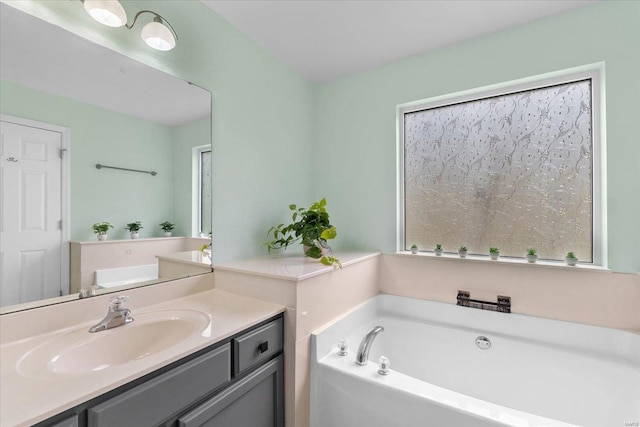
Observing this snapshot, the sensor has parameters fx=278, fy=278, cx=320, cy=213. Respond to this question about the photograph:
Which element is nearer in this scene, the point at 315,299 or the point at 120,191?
the point at 120,191

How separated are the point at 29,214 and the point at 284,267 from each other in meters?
1.08

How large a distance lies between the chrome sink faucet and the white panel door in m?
0.21

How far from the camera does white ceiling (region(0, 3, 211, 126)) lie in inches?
39.1

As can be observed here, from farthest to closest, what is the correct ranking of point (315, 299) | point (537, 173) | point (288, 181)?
point (288, 181)
point (537, 173)
point (315, 299)

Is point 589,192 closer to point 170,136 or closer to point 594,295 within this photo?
point 594,295

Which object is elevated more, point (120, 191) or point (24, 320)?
point (120, 191)

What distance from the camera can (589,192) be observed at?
1659mm

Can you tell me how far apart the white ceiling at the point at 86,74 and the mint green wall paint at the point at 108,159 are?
0.15ft

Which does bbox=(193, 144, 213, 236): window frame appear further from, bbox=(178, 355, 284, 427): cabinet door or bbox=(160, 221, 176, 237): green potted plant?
bbox=(178, 355, 284, 427): cabinet door

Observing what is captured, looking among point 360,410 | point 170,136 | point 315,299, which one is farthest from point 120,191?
point 360,410

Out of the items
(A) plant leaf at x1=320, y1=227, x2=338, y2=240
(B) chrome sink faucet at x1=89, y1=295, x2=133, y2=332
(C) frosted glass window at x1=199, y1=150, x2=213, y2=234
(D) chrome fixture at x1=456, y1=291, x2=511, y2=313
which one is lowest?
(D) chrome fixture at x1=456, y1=291, x2=511, y2=313

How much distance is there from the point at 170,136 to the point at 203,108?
0.25 m

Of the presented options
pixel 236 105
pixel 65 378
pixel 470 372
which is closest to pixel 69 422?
pixel 65 378

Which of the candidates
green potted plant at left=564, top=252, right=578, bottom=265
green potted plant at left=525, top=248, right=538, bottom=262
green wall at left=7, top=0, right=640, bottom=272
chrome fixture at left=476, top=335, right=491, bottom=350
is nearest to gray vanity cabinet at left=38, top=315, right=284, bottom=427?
green wall at left=7, top=0, right=640, bottom=272
